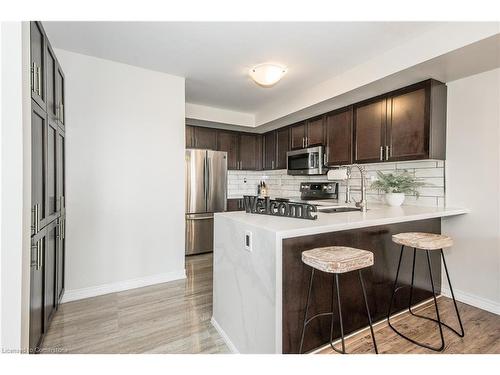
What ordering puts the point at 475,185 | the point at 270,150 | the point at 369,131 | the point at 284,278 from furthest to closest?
the point at 270,150
the point at 369,131
the point at 475,185
the point at 284,278

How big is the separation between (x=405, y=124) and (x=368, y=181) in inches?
35.2

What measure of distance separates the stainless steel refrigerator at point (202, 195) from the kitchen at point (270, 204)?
570 mm

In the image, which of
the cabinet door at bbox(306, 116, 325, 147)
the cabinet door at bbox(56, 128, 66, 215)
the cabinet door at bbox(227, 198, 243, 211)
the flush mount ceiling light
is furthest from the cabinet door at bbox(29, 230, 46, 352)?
the cabinet door at bbox(306, 116, 325, 147)

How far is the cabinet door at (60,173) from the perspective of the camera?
2.12 meters

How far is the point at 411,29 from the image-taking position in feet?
6.55

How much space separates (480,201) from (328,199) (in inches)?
67.7

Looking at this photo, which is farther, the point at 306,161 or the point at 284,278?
the point at 306,161

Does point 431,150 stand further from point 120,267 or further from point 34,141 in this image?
point 120,267

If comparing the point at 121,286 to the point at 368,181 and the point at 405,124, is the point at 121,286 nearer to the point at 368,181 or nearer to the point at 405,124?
the point at 368,181

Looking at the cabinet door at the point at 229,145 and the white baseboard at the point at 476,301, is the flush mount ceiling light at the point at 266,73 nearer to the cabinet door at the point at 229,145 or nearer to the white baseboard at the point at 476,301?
the cabinet door at the point at 229,145

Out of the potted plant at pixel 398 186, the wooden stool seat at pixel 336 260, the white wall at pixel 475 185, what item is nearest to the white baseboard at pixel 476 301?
the white wall at pixel 475 185

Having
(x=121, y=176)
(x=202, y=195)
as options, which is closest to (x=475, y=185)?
(x=202, y=195)

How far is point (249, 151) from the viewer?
4.77 m

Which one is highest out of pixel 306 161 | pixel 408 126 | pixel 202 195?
pixel 408 126
